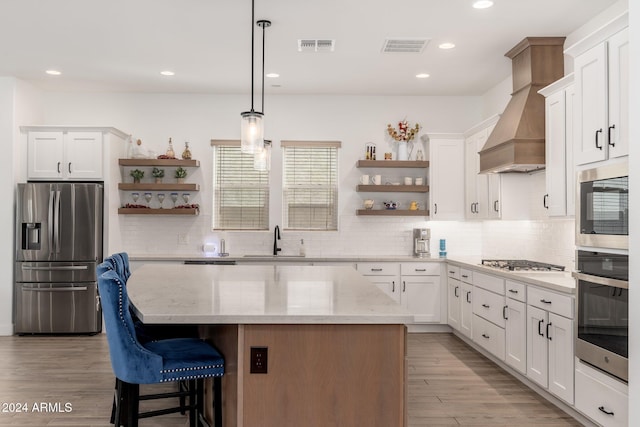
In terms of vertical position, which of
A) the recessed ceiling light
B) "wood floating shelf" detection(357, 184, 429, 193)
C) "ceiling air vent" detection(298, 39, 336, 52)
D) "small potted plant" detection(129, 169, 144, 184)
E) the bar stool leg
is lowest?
the bar stool leg

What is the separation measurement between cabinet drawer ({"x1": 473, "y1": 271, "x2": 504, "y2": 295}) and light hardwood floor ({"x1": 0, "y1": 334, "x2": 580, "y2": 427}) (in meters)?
0.71

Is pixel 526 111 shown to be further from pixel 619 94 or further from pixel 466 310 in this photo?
pixel 466 310

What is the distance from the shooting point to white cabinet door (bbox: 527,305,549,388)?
3.92m

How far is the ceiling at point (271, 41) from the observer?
166 inches

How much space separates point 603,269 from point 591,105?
1.01m

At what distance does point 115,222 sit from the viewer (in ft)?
21.7

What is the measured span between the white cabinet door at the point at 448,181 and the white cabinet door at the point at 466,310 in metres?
1.17

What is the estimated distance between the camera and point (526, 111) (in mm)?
4688

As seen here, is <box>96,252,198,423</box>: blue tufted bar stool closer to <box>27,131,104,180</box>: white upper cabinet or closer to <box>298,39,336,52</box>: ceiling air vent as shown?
<box>298,39,336,52</box>: ceiling air vent

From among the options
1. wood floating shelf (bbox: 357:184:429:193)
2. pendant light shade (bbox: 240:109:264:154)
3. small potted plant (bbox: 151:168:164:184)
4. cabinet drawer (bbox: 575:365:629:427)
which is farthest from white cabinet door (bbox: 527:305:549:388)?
small potted plant (bbox: 151:168:164:184)

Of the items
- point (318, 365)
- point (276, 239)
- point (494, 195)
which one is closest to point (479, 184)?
point (494, 195)

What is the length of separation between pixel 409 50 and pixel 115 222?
3.99 m

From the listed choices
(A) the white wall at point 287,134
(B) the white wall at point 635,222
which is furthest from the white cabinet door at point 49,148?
(B) the white wall at point 635,222

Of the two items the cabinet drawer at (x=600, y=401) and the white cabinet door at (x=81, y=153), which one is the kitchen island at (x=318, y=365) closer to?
the cabinet drawer at (x=600, y=401)
